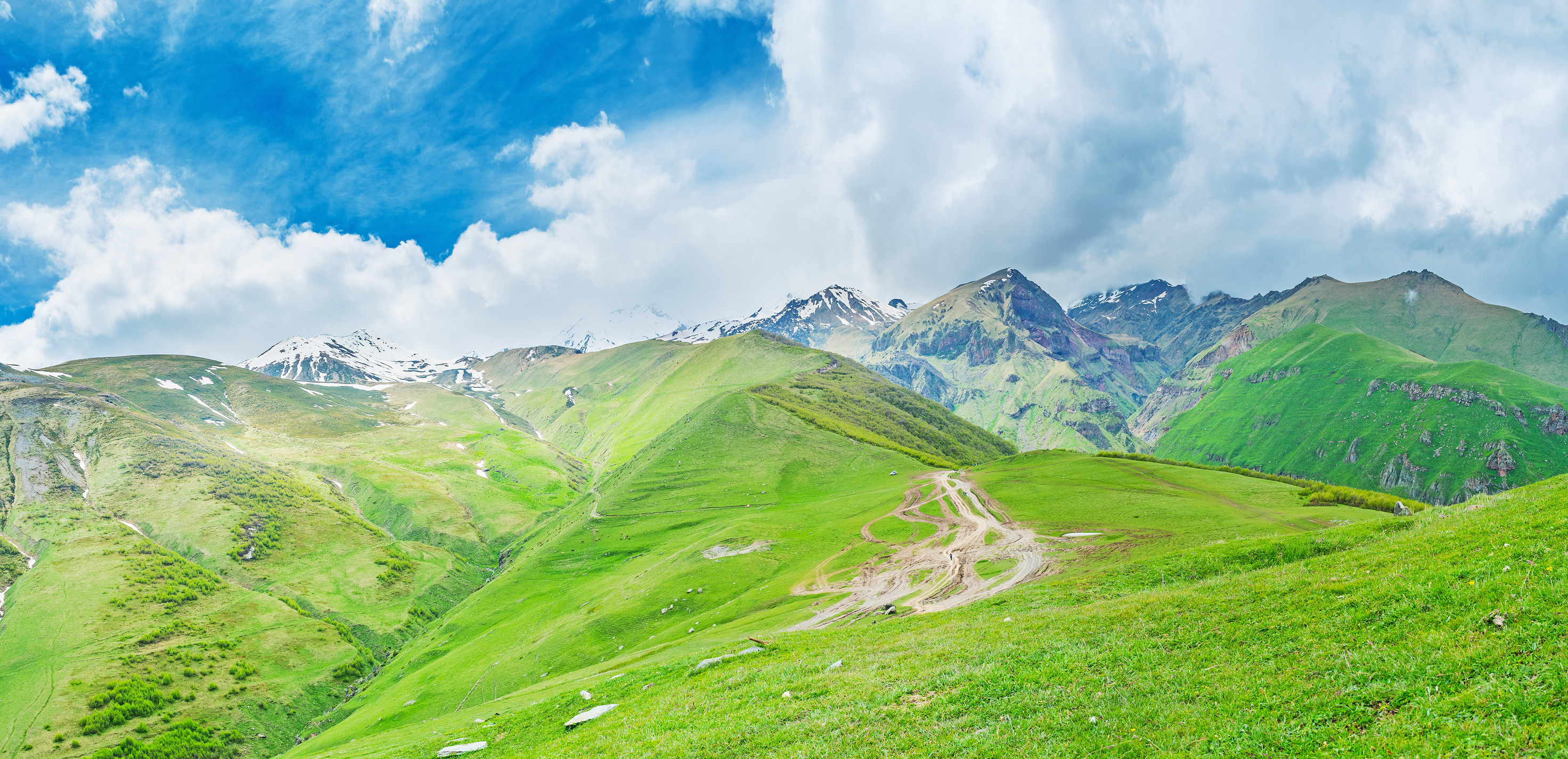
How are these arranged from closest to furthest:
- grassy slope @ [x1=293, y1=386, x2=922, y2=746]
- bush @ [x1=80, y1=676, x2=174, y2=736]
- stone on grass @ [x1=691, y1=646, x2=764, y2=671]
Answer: stone on grass @ [x1=691, y1=646, x2=764, y2=671] < grassy slope @ [x1=293, y1=386, x2=922, y2=746] < bush @ [x1=80, y1=676, x2=174, y2=736]

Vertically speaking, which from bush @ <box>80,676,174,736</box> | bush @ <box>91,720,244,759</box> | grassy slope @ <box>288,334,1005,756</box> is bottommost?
bush @ <box>91,720,244,759</box>

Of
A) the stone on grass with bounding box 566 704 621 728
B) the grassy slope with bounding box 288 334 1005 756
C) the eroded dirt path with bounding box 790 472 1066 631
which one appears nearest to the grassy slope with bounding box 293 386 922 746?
the grassy slope with bounding box 288 334 1005 756

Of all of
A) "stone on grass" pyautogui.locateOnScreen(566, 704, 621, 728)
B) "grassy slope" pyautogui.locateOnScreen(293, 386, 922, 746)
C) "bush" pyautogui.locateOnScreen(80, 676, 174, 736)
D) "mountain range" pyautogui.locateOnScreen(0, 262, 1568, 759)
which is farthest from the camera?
"bush" pyautogui.locateOnScreen(80, 676, 174, 736)

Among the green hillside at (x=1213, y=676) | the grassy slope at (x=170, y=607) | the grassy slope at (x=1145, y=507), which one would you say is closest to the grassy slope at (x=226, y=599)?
the grassy slope at (x=170, y=607)

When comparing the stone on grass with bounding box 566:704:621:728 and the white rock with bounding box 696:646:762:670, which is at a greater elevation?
the white rock with bounding box 696:646:762:670

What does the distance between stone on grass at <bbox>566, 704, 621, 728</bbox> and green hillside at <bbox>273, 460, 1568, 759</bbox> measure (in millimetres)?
503

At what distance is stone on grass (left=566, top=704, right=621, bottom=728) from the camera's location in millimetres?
25828

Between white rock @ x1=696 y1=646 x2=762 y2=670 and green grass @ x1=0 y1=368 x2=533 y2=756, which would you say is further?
green grass @ x1=0 y1=368 x2=533 y2=756

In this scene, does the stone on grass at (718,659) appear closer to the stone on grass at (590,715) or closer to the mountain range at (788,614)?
A: the mountain range at (788,614)

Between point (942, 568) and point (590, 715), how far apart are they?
49.8m

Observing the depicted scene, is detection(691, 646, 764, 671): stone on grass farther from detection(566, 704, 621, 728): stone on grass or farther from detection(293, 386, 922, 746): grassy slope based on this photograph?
detection(293, 386, 922, 746): grassy slope

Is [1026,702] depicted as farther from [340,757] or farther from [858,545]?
[858,545]

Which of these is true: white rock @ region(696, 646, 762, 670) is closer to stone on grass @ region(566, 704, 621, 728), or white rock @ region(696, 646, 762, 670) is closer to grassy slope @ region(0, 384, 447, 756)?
stone on grass @ region(566, 704, 621, 728)

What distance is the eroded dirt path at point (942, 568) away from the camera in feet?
183
